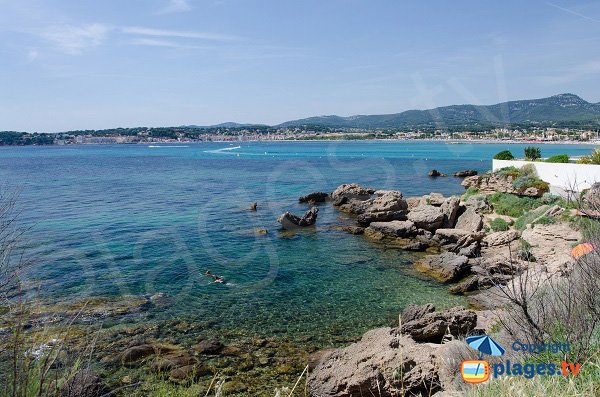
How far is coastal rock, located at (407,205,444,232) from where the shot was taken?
922 inches

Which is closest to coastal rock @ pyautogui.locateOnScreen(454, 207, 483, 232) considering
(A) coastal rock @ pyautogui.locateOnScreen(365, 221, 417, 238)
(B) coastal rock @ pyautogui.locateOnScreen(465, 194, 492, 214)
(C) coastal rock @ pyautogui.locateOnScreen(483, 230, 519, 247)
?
(C) coastal rock @ pyautogui.locateOnScreen(483, 230, 519, 247)

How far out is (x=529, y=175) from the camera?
27.3m

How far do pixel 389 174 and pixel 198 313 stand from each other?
49.3 metres

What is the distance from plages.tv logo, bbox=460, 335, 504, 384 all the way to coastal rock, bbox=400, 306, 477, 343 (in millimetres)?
4360

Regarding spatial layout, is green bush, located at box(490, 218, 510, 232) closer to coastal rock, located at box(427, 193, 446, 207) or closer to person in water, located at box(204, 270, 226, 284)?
coastal rock, located at box(427, 193, 446, 207)

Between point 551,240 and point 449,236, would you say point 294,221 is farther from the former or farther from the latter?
point 551,240

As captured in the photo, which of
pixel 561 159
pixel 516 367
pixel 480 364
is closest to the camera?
pixel 516 367

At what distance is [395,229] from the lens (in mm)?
23281

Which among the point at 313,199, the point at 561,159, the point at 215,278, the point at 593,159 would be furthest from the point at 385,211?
the point at 215,278

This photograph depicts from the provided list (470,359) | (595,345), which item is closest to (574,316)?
(595,345)

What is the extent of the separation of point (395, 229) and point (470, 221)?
3.93 meters

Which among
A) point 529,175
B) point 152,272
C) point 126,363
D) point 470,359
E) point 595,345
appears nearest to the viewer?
point 595,345

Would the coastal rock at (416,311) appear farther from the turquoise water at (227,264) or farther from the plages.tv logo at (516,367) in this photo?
the plages.tv logo at (516,367)

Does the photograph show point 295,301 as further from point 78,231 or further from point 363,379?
point 78,231
